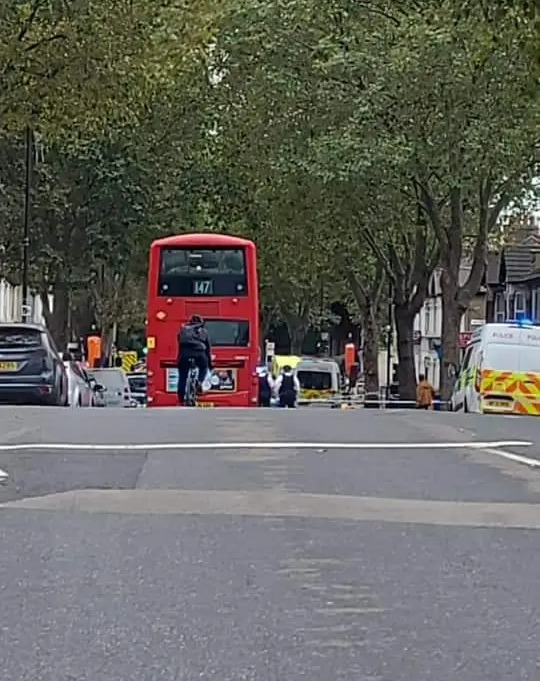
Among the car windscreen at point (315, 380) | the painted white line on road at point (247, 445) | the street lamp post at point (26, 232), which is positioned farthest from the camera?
the car windscreen at point (315, 380)

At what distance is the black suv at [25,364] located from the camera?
28.4 m

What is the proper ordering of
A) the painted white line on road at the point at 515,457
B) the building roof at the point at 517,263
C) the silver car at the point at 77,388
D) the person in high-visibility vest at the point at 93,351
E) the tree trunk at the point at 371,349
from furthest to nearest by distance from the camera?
the building roof at the point at 517,263
the person in high-visibility vest at the point at 93,351
the tree trunk at the point at 371,349
the silver car at the point at 77,388
the painted white line on road at the point at 515,457

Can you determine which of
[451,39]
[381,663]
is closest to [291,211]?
[451,39]

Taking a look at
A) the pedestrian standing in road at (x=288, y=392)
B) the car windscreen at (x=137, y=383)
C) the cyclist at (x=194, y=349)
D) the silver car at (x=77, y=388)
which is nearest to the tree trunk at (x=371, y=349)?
the car windscreen at (x=137, y=383)

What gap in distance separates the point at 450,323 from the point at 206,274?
Answer: 36.9 ft

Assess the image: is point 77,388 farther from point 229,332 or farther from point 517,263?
point 517,263

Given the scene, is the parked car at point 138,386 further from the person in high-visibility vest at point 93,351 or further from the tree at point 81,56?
the tree at point 81,56

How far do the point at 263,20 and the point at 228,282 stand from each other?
757cm

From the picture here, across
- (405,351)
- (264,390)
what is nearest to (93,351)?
(405,351)

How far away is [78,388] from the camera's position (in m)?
33.1

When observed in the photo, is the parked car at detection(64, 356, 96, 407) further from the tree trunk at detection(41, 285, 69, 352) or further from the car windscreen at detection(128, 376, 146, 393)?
the car windscreen at detection(128, 376, 146, 393)

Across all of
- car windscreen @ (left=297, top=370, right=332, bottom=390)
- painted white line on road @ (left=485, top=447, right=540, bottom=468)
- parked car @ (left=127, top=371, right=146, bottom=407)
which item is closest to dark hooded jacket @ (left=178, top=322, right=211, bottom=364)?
painted white line on road @ (left=485, top=447, right=540, bottom=468)

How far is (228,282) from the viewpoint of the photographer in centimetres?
3606

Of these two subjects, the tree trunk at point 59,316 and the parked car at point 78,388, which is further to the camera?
the tree trunk at point 59,316
